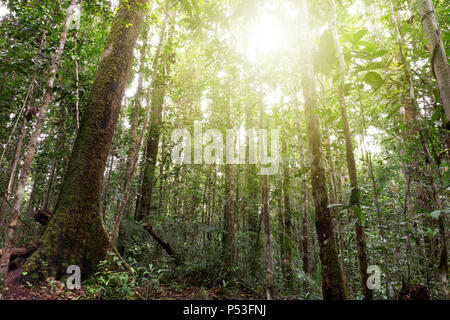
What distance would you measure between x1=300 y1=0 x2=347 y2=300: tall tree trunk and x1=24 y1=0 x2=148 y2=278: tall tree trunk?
10.3 ft

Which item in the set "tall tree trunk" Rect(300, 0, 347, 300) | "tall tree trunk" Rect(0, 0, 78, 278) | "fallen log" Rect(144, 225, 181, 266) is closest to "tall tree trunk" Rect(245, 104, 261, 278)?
"fallen log" Rect(144, 225, 181, 266)

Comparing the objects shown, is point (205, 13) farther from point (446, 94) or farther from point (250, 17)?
point (446, 94)

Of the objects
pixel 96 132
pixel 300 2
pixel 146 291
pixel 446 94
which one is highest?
pixel 300 2

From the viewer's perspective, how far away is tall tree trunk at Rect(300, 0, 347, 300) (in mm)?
2986

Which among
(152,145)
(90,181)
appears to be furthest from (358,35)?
(152,145)

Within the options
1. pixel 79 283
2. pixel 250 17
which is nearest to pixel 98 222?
pixel 79 283

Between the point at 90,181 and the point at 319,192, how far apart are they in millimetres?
4196

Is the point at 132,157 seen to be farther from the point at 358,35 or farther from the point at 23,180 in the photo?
the point at 358,35

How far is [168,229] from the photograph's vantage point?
7.18 m

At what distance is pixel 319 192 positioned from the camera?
3311mm

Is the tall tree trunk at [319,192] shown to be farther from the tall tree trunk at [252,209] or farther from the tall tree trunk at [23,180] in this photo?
the tall tree trunk at [23,180]

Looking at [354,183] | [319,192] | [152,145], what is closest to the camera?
[354,183]
